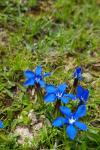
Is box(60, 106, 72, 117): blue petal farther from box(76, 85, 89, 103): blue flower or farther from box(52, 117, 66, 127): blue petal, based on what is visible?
box(76, 85, 89, 103): blue flower

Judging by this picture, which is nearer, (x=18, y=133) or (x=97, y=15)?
(x=18, y=133)

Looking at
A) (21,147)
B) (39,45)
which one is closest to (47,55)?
(39,45)

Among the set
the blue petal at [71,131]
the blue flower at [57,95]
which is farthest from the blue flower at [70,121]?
the blue flower at [57,95]

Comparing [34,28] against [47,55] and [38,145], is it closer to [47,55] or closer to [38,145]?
[47,55]

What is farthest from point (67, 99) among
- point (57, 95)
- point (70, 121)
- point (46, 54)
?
point (46, 54)

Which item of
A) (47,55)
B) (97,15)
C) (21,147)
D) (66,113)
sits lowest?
(21,147)
